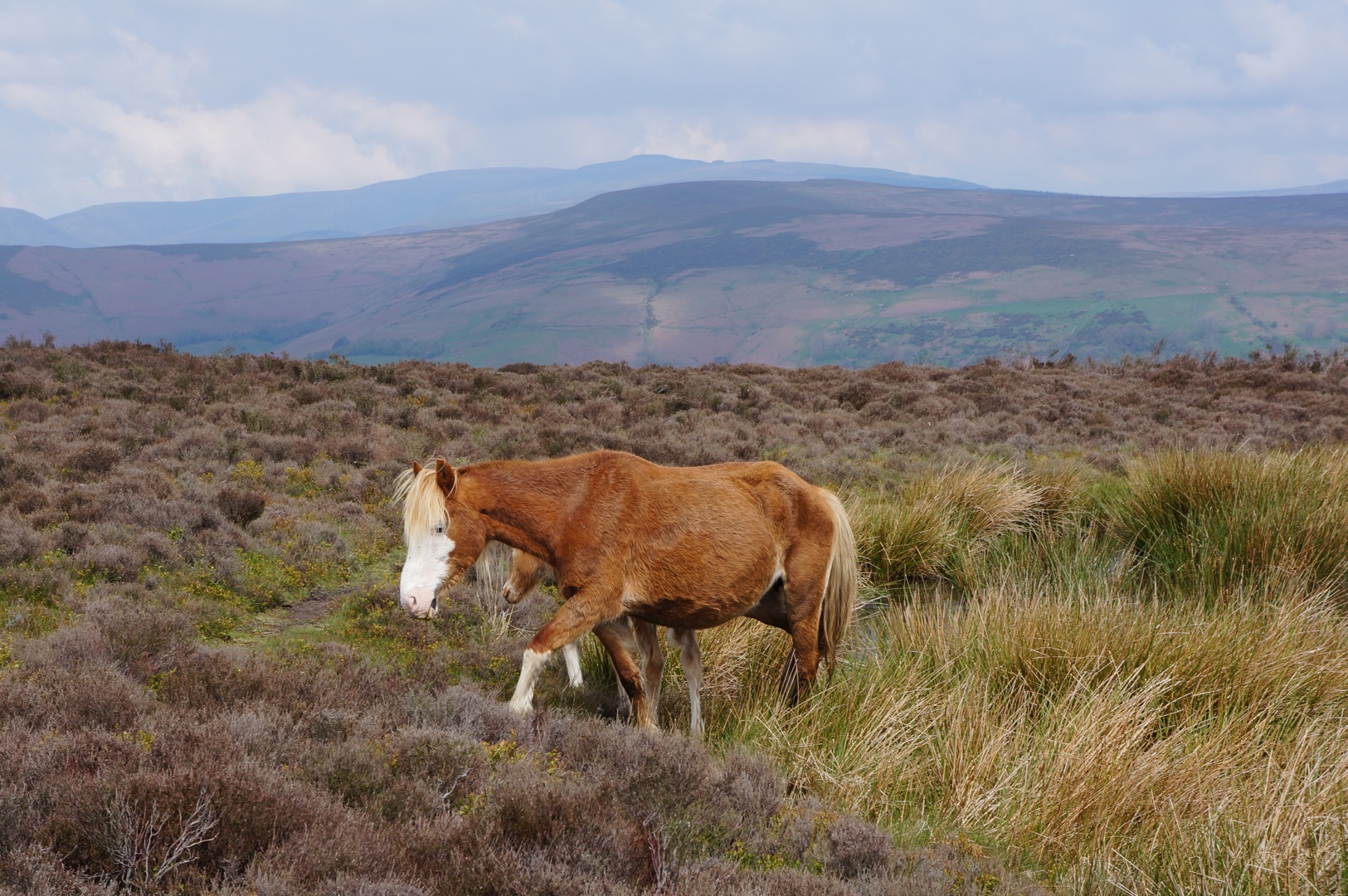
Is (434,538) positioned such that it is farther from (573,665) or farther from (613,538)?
(573,665)

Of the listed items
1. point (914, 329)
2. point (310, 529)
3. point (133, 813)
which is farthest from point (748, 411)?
point (914, 329)

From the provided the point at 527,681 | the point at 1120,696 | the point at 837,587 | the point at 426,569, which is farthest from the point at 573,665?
the point at 1120,696

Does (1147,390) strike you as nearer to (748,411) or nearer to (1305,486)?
(748,411)

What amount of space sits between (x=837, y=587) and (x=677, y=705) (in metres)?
1.29

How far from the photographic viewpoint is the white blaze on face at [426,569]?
13.7 feet

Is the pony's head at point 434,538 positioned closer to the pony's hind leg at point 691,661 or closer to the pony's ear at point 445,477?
the pony's ear at point 445,477

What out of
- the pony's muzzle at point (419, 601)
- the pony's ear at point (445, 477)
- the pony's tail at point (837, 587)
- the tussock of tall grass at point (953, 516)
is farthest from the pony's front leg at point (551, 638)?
the tussock of tall grass at point (953, 516)

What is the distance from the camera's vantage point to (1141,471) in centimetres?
965

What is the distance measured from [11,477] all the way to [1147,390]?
26404 millimetres

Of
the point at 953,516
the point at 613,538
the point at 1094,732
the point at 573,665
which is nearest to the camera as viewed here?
the point at 1094,732

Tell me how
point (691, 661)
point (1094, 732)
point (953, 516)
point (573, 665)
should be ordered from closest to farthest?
point (1094, 732), point (691, 661), point (573, 665), point (953, 516)

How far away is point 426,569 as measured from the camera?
4262 millimetres

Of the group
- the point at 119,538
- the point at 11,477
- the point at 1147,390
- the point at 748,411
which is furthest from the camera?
the point at 1147,390

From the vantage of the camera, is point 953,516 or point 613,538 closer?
point 613,538
